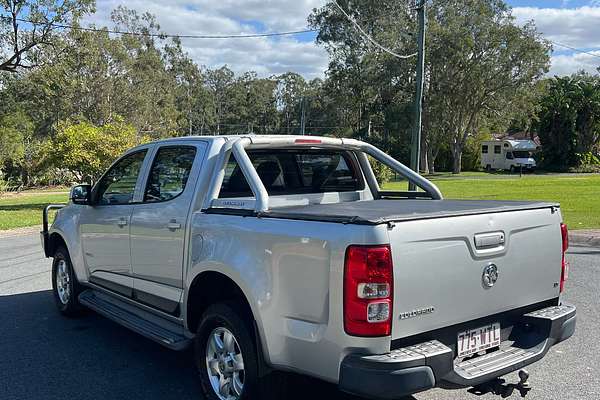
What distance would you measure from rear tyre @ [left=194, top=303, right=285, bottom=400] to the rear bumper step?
749 mm

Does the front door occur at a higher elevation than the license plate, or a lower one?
higher

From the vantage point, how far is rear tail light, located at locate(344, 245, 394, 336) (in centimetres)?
304

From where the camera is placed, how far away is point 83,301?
232 inches

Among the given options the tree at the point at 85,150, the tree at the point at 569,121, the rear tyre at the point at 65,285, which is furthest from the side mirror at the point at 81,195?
the tree at the point at 569,121

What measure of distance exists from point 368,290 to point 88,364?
316 centimetres

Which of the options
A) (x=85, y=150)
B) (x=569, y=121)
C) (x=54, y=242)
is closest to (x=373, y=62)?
(x=569, y=121)

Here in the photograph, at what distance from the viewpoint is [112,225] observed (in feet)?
17.8

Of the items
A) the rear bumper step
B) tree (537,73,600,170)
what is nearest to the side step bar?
the rear bumper step

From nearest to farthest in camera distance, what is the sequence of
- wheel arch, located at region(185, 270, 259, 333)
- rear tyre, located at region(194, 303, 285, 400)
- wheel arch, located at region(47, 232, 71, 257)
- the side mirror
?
1. rear tyre, located at region(194, 303, 285, 400)
2. wheel arch, located at region(185, 270, 259, 333)
3. the side mirror
4. wheel arch, located at region(47, 232, 71, 257)

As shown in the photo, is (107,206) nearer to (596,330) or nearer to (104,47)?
(596,330)

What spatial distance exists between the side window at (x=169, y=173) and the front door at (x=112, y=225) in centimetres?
24

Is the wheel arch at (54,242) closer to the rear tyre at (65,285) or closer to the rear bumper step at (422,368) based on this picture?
the rear tyre at (65,285)

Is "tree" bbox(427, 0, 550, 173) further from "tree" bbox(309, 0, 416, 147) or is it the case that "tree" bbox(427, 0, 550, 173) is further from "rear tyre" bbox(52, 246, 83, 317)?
"rear tyre" bbox(52, 246, 83, 317)

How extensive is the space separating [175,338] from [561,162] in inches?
2356
